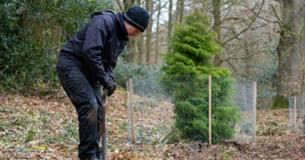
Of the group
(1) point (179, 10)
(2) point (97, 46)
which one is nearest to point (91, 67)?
(2) point (97, 46)

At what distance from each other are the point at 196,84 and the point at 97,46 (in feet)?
14.7

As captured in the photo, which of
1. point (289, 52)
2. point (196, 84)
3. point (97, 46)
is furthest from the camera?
point (289, 52)

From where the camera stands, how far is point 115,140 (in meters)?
8.73

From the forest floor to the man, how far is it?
138 cm

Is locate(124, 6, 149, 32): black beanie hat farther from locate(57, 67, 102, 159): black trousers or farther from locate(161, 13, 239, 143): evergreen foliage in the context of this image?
locate(161, 13, 239, 143): evergreen foliage

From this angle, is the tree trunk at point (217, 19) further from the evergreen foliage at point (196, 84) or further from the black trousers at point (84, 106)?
the black trousers at point (84, 106)

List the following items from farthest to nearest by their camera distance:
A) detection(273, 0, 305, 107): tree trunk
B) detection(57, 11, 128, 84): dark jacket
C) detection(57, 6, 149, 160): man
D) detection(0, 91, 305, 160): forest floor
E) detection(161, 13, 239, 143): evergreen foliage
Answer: detection(273, 0, 305, 107): tree trunk < detection(161, 13, 239, 143): evergreen foliage < detection(0, 91, 305, 160): forest floor < detection(57, 6, 149, 160): man < detection(57, 11, 128, 84): dark jacket

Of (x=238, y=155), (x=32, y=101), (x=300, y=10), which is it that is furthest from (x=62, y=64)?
(x=300, y=10)

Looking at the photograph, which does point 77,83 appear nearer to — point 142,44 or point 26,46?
point 26,46

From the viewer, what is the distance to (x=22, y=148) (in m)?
6.33

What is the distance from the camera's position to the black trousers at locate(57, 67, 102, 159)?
15.1 feet

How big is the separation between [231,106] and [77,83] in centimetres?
487

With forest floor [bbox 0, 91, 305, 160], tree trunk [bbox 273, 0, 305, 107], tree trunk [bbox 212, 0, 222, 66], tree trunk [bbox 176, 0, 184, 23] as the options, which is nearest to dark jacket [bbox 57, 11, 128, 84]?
forest floor [bbox 0, 91, 305, 160]

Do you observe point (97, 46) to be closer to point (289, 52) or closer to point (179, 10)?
point (289, 52)
